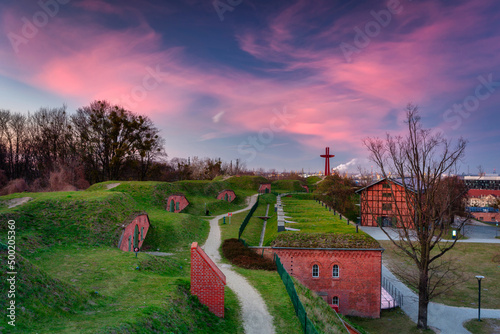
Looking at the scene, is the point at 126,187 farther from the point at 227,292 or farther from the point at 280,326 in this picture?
the point at 280,326

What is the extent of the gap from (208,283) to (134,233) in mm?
14709

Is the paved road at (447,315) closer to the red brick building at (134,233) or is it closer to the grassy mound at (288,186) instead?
the red brick building at (134,233)

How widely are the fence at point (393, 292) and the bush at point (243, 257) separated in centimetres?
1160

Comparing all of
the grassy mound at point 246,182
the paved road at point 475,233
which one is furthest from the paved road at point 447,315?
the grassy mound at point 246,182

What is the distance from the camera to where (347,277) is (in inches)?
865

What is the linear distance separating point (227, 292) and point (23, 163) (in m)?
55.7

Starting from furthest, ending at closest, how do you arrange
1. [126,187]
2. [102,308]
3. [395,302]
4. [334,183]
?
[334,183], [126,187], [395,302], [102,308]

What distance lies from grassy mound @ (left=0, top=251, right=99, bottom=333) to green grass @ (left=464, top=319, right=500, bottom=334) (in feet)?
75.0

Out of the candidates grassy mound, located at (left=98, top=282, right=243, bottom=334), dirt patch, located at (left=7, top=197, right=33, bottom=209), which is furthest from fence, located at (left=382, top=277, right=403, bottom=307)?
dirt patch, located at (left=7, top=197, right=33, bottom=209)

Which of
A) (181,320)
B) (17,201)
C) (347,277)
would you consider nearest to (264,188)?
(347,277)

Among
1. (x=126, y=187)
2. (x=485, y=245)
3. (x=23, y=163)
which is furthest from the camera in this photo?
(x=23, y=163)

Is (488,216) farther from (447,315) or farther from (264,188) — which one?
(447,315)

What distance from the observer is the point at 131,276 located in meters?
14.5

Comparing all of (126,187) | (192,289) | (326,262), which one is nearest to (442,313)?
(326,262)
